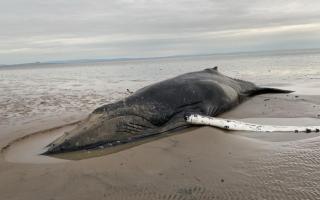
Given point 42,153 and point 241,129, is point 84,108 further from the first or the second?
point 241,129

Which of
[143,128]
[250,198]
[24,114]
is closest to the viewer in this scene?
[250,198]

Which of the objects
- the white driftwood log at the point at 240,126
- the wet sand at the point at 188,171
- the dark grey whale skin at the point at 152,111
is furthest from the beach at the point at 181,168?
the dark grey whale skin at the point at 152,111

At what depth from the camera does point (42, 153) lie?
6637 millimetres

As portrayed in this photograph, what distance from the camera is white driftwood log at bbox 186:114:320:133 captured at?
664 centimetres

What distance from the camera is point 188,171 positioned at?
496 cm

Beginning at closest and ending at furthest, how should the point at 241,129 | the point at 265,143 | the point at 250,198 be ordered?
1. the point at 250,198
2. the point at 265,143
3. the point at 241,129

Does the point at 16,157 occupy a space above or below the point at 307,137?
below

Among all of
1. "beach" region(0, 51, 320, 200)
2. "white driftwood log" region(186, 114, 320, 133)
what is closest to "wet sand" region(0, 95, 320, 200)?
"beach" region(0, 51, 320, 200)

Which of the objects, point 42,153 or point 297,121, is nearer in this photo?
point 42,153

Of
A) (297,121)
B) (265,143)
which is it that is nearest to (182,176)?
(265,143)

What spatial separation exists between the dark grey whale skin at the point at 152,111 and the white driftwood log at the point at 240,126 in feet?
0.97

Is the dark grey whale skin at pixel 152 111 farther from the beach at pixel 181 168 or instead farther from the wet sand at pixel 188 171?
the wet sand at pixel 188 171

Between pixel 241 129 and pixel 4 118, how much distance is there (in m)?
6.93

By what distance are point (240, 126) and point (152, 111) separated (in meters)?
1.86
